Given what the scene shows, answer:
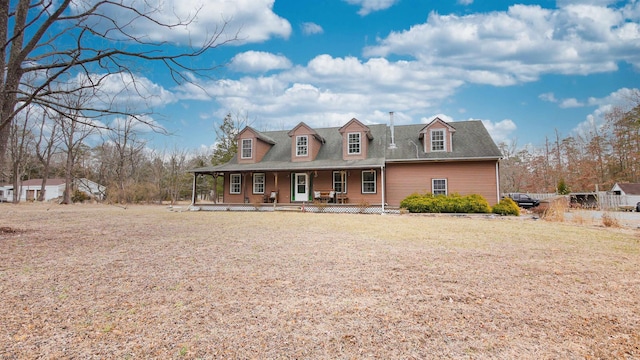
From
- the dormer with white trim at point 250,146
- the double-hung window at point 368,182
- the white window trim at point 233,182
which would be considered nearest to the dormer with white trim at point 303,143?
the dormer with white trim at point 250,146

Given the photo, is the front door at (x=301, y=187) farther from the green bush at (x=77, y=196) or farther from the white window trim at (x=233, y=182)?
the green bush at (x=77, y=196)

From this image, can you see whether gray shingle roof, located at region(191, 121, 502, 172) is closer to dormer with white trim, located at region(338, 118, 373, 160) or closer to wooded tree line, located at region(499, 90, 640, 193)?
dormer with white trim, located at region(338, 118, 373, 160)

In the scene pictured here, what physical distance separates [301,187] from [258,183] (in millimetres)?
3112

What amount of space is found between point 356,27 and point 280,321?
15834 millimetres

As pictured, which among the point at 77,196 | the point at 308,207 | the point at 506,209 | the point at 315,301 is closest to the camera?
the point at 315,301

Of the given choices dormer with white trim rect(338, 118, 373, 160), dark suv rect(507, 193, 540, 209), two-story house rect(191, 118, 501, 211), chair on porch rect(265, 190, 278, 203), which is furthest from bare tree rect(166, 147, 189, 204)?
dark suv rect(507, 193, 540, 209)

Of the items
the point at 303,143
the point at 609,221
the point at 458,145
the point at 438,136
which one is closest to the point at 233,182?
the point at 303,143

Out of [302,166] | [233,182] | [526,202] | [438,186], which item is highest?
[302,166]

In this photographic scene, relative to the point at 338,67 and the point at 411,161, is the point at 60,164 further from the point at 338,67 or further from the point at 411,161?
the point at 411,161

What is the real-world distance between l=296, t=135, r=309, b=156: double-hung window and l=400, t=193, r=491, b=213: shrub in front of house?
23.7ft

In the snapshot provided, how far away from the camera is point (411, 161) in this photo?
1809 cm

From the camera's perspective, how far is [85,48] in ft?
20.6

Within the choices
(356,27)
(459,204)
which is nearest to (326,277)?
(459,204)

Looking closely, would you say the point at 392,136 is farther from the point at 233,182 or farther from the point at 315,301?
the point at 315,301
